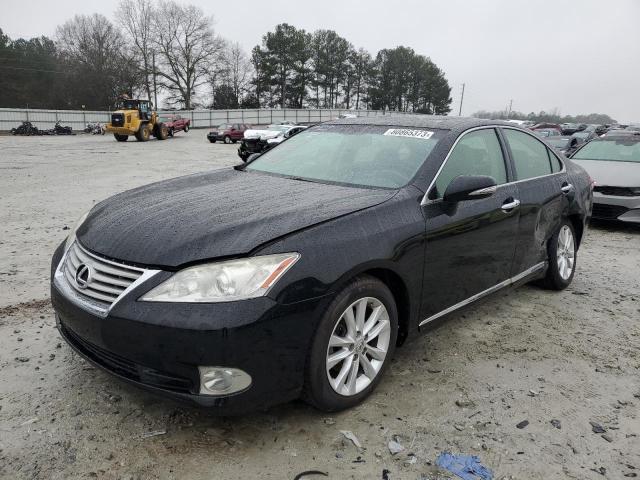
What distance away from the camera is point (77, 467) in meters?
2.30

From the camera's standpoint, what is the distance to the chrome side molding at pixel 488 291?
3.25m

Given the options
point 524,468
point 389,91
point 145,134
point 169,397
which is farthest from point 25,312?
point 389,91

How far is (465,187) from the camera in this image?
3076 millimetres

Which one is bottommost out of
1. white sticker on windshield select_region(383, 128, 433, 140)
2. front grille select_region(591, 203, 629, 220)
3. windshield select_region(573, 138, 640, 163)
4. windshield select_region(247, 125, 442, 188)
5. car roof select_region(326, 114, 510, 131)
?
front grille select_region(591, 203, 629, 220)

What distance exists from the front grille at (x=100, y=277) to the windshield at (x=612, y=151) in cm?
892

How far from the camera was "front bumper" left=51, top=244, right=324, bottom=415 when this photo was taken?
221 cm

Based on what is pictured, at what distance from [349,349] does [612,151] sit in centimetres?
849

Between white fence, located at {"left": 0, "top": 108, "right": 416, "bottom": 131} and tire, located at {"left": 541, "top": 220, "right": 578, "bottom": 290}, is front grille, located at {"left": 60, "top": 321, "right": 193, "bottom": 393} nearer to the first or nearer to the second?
tire, located at {"left": 541, "top": 220, "right": 578, "bottom": 290}

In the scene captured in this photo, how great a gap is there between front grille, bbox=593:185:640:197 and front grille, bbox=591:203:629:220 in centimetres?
21

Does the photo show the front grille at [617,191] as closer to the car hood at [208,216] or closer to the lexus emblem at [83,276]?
the car hood at [208,216]

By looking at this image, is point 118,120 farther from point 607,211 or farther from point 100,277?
point 100,277

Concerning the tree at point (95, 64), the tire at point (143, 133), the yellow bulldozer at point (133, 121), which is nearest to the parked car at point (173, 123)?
the yellow bulldozer at point (133, 121)

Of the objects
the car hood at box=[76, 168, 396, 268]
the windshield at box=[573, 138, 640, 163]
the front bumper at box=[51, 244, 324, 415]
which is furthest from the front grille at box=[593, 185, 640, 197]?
the front bumper at box=[51, 244, 324, 415]

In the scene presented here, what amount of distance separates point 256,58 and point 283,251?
259 feet
